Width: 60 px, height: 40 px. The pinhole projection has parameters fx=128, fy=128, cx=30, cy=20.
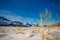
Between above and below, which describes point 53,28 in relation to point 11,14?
below

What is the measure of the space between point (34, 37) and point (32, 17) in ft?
1.04

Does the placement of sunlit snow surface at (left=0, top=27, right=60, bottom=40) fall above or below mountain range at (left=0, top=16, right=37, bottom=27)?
below

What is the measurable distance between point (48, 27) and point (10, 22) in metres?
0.61

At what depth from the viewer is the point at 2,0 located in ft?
6.40

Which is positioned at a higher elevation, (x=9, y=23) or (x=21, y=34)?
(x=9, y=23)

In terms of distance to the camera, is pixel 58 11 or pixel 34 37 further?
pixel 58 11

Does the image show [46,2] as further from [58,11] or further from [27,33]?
[27,33]

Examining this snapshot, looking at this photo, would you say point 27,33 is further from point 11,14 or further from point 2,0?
point 2,0

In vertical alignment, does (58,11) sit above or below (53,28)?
above

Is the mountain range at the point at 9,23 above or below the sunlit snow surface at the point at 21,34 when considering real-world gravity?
above

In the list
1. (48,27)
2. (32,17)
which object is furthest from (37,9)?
(48,27)

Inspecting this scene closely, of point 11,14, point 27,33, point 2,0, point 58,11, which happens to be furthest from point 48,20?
point 2,0

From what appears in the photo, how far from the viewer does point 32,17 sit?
6.66 feet

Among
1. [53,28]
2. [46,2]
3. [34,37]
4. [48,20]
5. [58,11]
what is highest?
[46,2]
